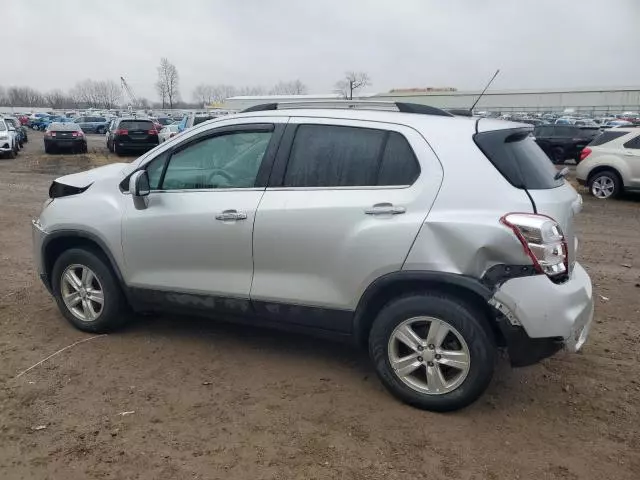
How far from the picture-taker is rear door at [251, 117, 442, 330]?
134 inches

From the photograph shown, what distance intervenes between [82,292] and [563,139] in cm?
2026

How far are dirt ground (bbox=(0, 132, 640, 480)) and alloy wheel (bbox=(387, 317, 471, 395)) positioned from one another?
0.21 metres

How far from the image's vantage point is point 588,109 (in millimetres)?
77938

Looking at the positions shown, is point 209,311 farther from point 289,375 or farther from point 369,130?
point 369,130

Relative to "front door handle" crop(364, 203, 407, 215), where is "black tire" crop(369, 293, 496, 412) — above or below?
below

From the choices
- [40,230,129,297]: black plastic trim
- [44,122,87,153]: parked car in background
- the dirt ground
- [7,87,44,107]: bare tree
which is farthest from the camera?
[7,87,44,107]: bare tree

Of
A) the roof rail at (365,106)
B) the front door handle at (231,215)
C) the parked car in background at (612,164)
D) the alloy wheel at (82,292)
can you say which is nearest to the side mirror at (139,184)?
the front door handle at (231,215)

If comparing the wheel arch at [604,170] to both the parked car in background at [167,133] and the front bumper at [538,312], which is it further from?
the parked car in background at [167,133]

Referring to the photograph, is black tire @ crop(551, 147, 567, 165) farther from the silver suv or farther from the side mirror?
Result: the side mirror

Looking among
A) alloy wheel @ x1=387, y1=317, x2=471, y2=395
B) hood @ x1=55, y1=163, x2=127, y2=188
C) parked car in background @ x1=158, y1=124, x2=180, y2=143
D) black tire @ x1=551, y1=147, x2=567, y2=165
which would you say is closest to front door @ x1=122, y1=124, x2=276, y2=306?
hood @ x1=55, y1=163, x2=127, y2=188

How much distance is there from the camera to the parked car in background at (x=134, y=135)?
74.5 ft

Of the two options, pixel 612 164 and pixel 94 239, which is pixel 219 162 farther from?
pixel 612 164

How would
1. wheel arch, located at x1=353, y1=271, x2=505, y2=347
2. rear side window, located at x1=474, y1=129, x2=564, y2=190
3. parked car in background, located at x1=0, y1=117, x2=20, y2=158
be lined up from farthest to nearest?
parked car in background, located at x1=0, y1=117, x2=20, y2=158 < rear side window, located at x1=474, y1=129, x2=564, y2=190 < wheel arch, located at x1=353, y1=271, x2=505, y2=347

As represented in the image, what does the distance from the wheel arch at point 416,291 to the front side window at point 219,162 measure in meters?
1.16
